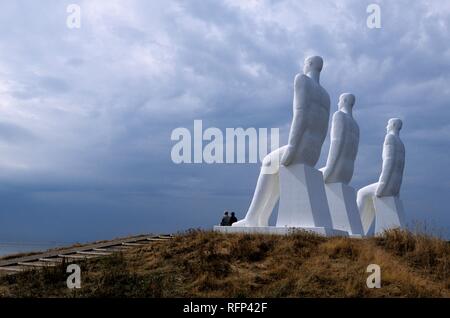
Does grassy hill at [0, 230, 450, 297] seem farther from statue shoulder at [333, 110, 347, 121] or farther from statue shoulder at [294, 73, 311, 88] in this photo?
statue shoulder at [333, 110, 347, 121]

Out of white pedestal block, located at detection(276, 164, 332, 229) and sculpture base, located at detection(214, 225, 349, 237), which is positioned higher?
white pedestal block, located at detection(276, 164, 332, 229)

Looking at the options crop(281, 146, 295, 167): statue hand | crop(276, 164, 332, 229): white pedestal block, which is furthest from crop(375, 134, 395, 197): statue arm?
crop(281, 146, 295, 167): statue hand

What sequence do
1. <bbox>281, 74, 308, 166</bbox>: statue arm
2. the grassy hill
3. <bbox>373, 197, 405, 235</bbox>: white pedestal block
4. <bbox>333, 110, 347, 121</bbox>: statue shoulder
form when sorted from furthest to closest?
<bbox>373, 197, 405, 235</bbox>: white pedestal block < <bbox>333, 110, 347, 121</bbox>: statue shoulder < <bbox>281, 74, 308, 166</bbox>: statue arm < the grassy hill

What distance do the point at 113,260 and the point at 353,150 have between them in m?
9.13

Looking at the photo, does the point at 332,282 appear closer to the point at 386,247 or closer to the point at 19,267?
the point at 386,247

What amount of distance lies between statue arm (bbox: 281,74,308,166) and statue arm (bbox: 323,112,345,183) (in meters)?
3.16

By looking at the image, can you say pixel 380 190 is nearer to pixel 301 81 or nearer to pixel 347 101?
pixel 347 101

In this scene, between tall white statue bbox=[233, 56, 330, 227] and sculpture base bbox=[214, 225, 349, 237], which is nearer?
sculpture base bbox=[214, 225, 349, 237]

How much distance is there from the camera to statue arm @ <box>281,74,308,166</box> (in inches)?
569

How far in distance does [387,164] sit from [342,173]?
3265 millimetres

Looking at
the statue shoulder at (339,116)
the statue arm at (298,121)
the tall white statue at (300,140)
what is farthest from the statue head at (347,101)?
the statue arm at (298,121)

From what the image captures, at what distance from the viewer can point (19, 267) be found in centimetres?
1204

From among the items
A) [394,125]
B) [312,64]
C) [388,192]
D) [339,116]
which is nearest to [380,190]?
[388,192]
